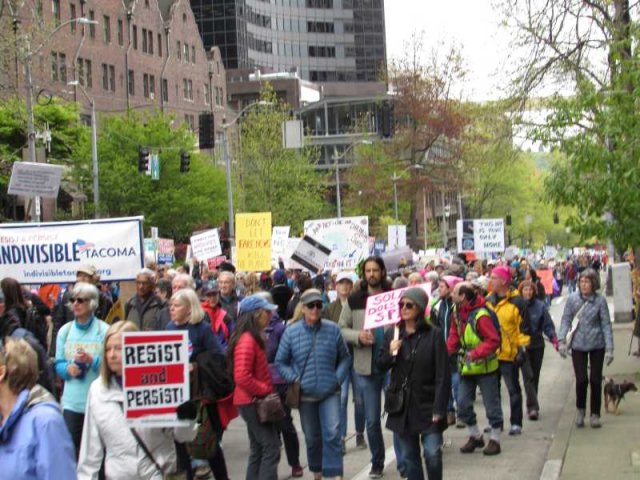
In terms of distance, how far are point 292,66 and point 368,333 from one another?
125 m

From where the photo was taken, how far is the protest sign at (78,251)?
16219mm

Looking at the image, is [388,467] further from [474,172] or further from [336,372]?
[474,172]

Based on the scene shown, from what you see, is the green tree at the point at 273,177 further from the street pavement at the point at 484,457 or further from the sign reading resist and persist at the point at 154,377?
the sign reading resist and persist at the point at 154,377

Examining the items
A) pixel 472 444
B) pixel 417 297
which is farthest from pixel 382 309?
pixel 472 444

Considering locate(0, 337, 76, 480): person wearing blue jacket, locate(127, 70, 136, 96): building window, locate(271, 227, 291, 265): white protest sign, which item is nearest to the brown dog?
locate(0, 337, 76, 480): person wearing blue jacket

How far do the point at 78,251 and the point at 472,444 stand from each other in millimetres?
6280

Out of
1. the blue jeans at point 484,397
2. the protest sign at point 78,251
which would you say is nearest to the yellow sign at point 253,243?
the protest sign at point 78,251

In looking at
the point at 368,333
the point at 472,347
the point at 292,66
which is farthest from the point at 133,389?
the point at 292,66

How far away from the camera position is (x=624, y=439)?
1290 cm

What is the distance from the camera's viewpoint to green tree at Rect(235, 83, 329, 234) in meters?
61.6

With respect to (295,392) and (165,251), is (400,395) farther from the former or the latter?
(165,251)

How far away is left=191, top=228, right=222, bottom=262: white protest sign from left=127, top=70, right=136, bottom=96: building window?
47397 millimetres

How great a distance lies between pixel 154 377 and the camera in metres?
7.55

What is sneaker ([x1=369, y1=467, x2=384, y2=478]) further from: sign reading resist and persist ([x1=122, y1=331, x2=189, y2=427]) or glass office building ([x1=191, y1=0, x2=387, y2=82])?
glass office building ([x1=191, y1=0, x2=387, y2=82])
